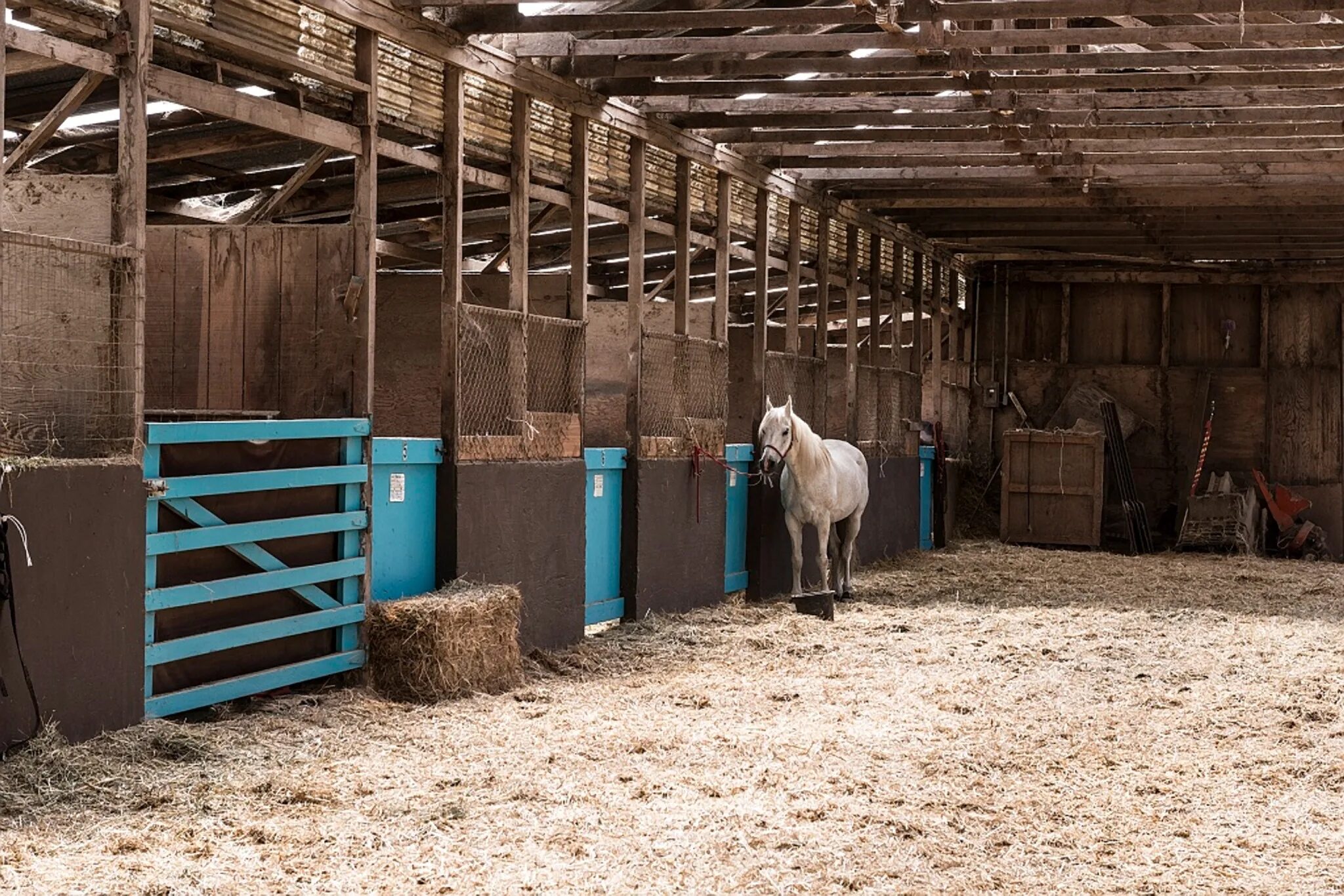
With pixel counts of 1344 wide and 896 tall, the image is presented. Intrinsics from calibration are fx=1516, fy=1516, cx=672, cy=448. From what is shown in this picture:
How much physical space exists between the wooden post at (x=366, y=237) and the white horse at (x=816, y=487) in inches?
147

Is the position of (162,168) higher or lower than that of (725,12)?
lower

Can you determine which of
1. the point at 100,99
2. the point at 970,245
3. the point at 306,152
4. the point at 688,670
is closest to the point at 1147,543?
the point at 970,245

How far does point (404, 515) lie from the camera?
6941mm

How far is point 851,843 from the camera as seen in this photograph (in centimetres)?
441

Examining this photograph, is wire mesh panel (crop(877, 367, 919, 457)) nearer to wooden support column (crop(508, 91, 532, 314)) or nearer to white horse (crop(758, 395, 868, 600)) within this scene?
white horse (crop(758, 395, 868, 600))

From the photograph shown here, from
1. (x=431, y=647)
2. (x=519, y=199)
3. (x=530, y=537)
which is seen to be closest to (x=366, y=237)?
(x=519, y=199)

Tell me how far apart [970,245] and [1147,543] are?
11.9 ft

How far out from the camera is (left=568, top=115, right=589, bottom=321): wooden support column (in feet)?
27.6

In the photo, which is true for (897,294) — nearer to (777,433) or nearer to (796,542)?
(796,542)

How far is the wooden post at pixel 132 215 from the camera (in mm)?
5203

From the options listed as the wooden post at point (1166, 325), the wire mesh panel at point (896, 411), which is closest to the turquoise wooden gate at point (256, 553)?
the wire mesh panel at point (896, 411)

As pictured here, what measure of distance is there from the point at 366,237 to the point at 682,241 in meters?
3.72

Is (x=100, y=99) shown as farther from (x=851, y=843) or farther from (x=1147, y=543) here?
(x=1147, y=543)

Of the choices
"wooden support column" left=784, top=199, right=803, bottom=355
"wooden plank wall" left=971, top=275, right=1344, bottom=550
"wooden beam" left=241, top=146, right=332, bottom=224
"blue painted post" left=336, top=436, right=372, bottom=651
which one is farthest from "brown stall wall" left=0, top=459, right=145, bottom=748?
"wooden plank wall" left=971, top=275, right=1344, bottom=550
